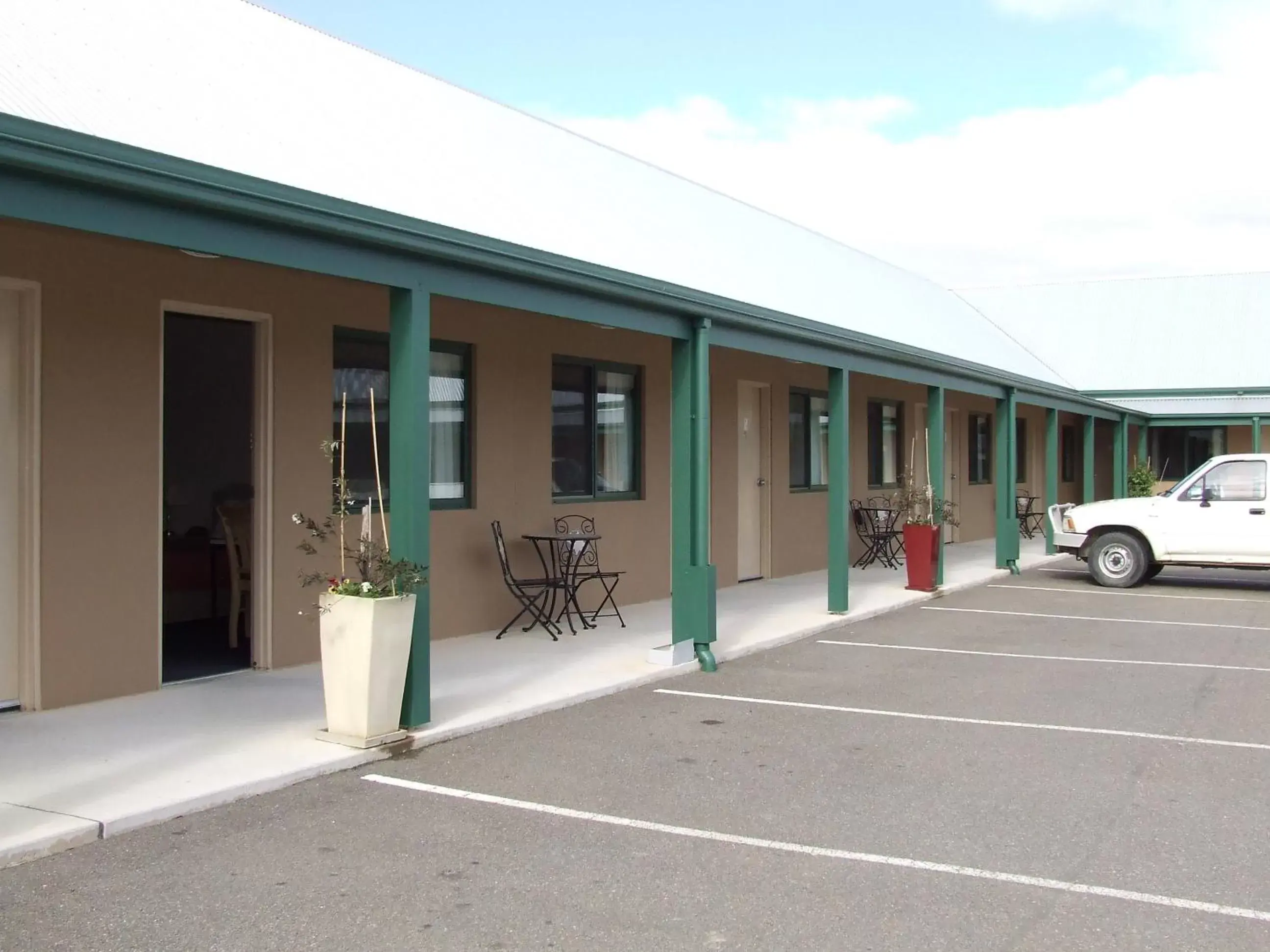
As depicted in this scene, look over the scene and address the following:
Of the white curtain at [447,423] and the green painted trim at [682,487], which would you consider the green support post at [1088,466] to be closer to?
the green painted trim at [682,487]

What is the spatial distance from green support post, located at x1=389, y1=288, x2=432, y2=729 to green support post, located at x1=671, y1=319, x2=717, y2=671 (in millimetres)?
2636

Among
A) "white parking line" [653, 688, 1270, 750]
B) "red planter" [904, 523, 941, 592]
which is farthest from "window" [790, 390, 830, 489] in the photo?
"white parking line" [653, 688, 1270, 750]

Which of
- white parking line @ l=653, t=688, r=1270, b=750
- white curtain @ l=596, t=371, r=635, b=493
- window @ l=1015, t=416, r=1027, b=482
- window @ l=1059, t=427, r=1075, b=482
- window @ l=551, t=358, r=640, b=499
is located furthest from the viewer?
window @ l=1059, t=427, r=1075, b=482

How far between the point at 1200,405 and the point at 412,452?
22010 mm

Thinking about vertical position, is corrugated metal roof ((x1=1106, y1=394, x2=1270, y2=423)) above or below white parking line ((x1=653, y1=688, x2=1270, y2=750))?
above

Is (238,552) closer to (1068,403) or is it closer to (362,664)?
(362,664)

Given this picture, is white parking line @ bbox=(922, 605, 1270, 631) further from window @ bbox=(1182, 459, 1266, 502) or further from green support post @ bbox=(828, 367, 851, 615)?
window @ bbox=(1182, 459, 1266, 502)

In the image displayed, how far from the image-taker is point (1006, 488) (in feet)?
51.6

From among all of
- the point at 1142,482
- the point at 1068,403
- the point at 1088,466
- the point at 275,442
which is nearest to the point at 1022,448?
the point at 1142,482

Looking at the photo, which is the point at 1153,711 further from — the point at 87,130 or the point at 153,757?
the point at 87,130

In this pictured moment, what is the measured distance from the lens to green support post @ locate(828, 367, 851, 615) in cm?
1134

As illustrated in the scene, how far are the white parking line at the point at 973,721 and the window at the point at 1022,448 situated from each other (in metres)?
16.4

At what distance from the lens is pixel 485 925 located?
4.05m

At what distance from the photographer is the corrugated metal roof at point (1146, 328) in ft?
81.3
